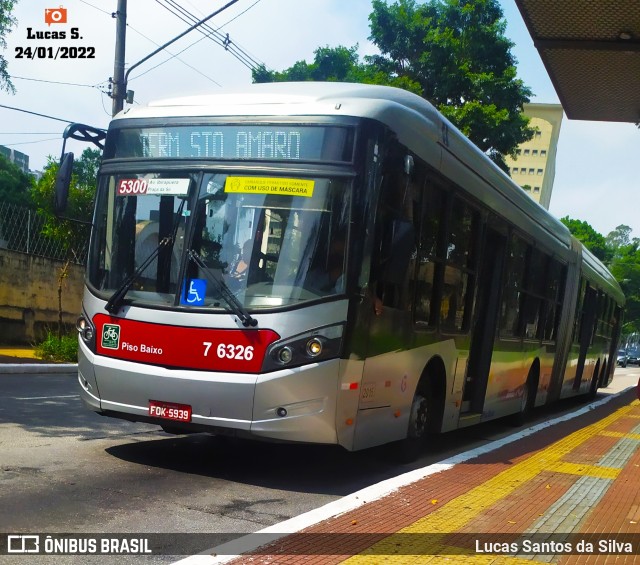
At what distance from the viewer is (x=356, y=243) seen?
6926 millimetres

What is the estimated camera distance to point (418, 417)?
28.4 ft

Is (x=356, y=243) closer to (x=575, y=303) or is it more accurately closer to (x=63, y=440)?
(x=63, y=440)

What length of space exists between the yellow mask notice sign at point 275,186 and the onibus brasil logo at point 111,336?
61.3 inches

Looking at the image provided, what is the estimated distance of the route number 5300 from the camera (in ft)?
22.1

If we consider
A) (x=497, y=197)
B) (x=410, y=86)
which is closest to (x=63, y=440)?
(x=497, y=197)

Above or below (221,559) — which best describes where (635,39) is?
above

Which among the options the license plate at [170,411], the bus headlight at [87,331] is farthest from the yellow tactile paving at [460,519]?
the bus headlight at [87,331]

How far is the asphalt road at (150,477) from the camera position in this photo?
545 centimetres

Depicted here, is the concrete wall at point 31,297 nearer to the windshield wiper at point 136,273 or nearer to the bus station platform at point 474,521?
the windshield wiper at point 136,273

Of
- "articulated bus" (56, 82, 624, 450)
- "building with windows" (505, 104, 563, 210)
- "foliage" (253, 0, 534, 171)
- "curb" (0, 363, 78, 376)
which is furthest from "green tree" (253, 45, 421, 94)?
"building with windows" (505, 104, 563, 210)

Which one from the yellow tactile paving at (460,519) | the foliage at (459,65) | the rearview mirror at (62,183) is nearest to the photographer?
the yellow tactile paving at (460,519)

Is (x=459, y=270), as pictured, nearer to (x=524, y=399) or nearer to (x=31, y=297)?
(x=524, y=399)

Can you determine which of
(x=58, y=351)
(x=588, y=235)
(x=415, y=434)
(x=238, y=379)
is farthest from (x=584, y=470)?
(x=588, y=235)

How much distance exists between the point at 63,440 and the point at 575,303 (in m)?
11.8
